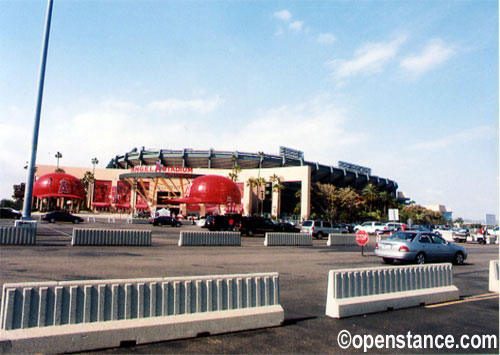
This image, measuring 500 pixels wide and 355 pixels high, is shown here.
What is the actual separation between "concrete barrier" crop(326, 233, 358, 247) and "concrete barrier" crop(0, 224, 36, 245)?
18509 millimetres

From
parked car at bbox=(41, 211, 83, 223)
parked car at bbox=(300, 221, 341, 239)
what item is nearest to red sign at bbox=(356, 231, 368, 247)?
parked car at bbox=(300, 221, 341, 239)

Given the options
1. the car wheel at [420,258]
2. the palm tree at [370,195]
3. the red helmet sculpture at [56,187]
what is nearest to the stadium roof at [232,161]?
the palm tree at [370,195]

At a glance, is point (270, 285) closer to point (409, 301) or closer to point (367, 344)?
point (367, 344)

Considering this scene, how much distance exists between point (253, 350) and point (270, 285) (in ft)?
4.40

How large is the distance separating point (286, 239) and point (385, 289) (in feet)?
55.8

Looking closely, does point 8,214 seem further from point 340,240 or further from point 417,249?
point 417,249

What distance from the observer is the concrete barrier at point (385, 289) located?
23.9 feet

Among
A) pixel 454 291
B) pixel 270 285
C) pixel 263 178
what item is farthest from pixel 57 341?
pixel 263 178

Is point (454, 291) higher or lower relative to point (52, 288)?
lower

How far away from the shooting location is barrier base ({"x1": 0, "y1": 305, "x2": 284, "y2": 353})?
4.69 m

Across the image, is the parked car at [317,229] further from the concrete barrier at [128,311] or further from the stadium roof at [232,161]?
the stadium roof at [232,161]

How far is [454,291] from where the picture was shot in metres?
9.37

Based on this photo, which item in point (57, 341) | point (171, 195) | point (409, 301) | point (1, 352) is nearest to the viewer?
point (1, 352)

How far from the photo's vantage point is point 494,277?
11.0m
